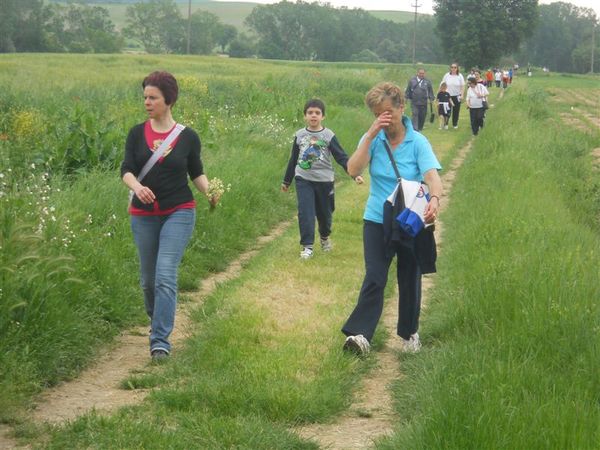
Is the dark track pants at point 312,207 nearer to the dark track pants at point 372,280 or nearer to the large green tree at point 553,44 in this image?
the dark track pants at point 372,280

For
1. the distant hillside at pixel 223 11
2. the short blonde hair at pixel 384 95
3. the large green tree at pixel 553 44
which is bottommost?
the large green tree at pixel 553 44

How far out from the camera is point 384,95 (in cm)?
683

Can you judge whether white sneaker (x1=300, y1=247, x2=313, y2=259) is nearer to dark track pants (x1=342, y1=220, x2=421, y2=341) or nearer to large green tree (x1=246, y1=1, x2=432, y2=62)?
dark track pants (x1=342, y1=220, x2=421, y2=341)

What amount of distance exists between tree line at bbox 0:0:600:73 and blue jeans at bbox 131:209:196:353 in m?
83.8

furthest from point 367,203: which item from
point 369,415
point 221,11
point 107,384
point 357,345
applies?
point 221,11

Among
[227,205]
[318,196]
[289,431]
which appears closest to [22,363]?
[289,431]

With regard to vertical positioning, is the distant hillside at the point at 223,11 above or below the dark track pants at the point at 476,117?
above

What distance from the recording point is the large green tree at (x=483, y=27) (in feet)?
299

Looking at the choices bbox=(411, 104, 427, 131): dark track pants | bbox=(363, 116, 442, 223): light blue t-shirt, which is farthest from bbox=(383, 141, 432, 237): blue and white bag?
bbox=(411, 104, 427, 131): dark track pants

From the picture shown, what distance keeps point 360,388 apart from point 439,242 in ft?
18.5

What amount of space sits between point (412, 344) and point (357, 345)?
511 mm

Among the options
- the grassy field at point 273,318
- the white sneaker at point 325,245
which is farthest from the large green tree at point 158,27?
the white sneaker at point 325,245

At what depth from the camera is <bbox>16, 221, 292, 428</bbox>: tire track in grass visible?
5928mm

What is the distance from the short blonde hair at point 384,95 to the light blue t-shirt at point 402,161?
0.21 m
